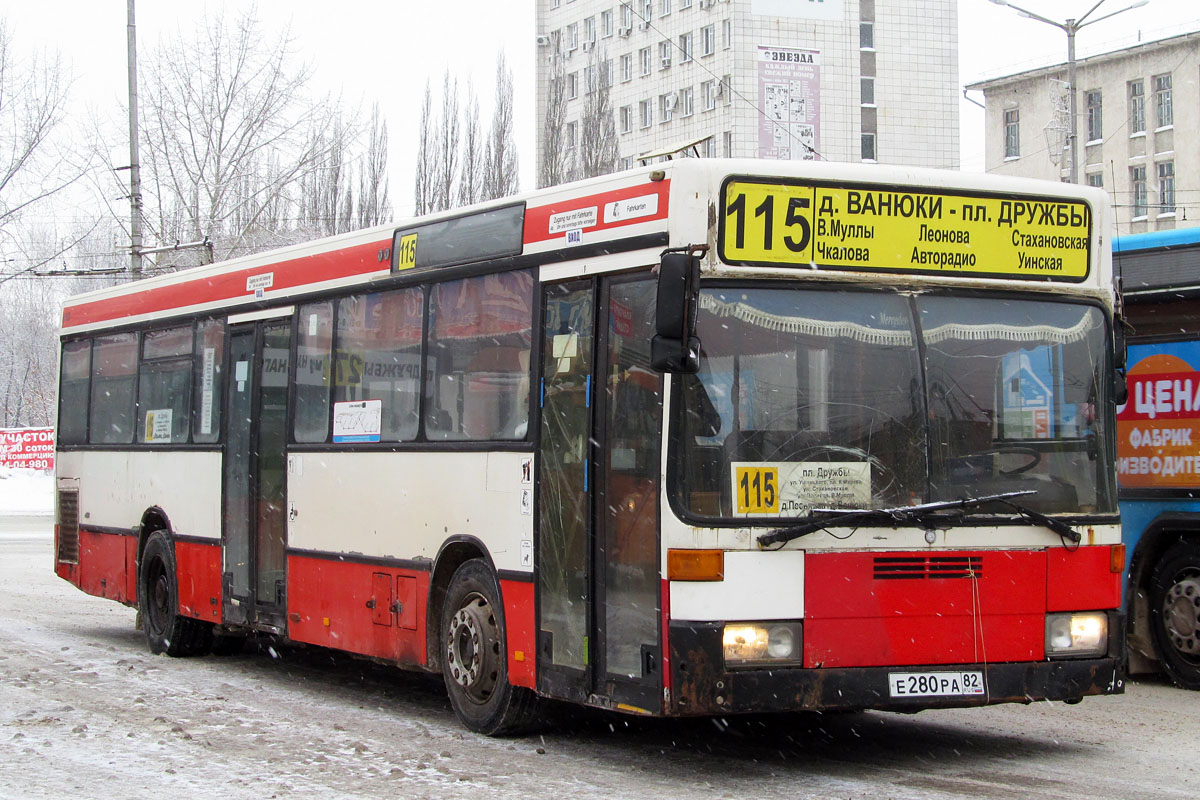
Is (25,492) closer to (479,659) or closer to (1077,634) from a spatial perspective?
(479,659)

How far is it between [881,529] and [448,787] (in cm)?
243

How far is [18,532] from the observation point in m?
32.5

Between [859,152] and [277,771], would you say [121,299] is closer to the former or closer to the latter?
[277,771]

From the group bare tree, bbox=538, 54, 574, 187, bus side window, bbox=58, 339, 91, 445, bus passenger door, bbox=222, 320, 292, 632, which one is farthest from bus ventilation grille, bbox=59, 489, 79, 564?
bare tree, bbox=538, 54, 574, 187

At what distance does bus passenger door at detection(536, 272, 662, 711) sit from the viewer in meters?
7.91

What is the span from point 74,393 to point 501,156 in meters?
40.1

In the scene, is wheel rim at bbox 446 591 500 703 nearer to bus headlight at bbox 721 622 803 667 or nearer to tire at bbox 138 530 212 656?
bus headlight at bbox 721 622 803 667

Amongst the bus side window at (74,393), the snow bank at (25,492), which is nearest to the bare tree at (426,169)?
the snow bank at (25,492)

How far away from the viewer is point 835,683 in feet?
25.3

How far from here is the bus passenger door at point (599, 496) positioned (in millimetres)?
7910

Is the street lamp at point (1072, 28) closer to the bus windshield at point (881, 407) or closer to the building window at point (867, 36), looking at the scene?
the bus windshield at point (881, 407)

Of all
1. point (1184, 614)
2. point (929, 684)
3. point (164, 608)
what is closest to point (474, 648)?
point (929, 684)

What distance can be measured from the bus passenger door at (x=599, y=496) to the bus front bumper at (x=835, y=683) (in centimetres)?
23

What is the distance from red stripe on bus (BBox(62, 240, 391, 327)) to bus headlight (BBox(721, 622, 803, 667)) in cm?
435
